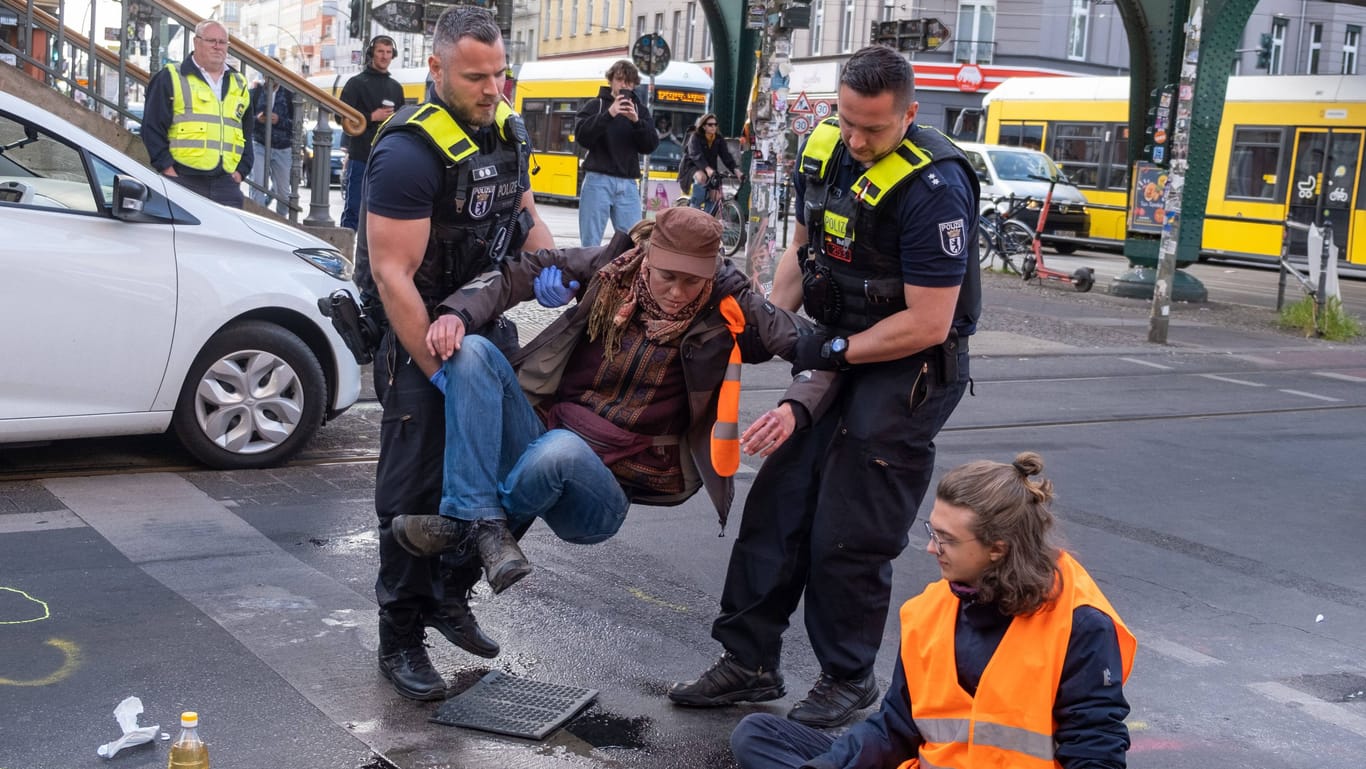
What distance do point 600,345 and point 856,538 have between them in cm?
91

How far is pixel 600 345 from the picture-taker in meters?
4.35

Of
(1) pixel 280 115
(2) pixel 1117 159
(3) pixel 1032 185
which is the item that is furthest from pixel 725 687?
(2) pixel 1117 159

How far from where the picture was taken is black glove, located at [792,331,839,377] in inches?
Answer: 168

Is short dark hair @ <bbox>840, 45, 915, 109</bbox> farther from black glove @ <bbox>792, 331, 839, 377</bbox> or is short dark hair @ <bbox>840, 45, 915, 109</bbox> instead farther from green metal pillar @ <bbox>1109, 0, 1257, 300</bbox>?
green metal pillar @ <bbox>1109, 0, 1257, 300</bbox>

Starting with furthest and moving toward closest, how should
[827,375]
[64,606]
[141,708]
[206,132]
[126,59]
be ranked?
[126,59]
[206,132]
[64,606]
[827,375]
[141,708]

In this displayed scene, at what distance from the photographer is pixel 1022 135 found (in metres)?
30.5

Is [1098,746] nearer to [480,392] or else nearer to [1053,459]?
[480,392]

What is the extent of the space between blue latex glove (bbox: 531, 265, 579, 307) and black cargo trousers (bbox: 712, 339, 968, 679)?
77cm

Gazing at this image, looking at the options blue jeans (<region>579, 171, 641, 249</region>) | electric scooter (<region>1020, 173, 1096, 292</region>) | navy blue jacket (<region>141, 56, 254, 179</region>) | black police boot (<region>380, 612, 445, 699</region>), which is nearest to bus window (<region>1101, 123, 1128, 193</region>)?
electric scooter (<region>1020, 173, 1096, 292</region>)

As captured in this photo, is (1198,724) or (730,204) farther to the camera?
(730,204)

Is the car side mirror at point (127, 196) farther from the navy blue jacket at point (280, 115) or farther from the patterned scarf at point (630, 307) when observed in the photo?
the navy blue jacket at point (280, 115)

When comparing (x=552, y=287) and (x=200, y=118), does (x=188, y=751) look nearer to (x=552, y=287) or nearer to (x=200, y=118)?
(x=552, y=287)

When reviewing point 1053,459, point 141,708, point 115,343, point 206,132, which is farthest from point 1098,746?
point 206,132

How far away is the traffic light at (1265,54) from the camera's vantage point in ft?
164
